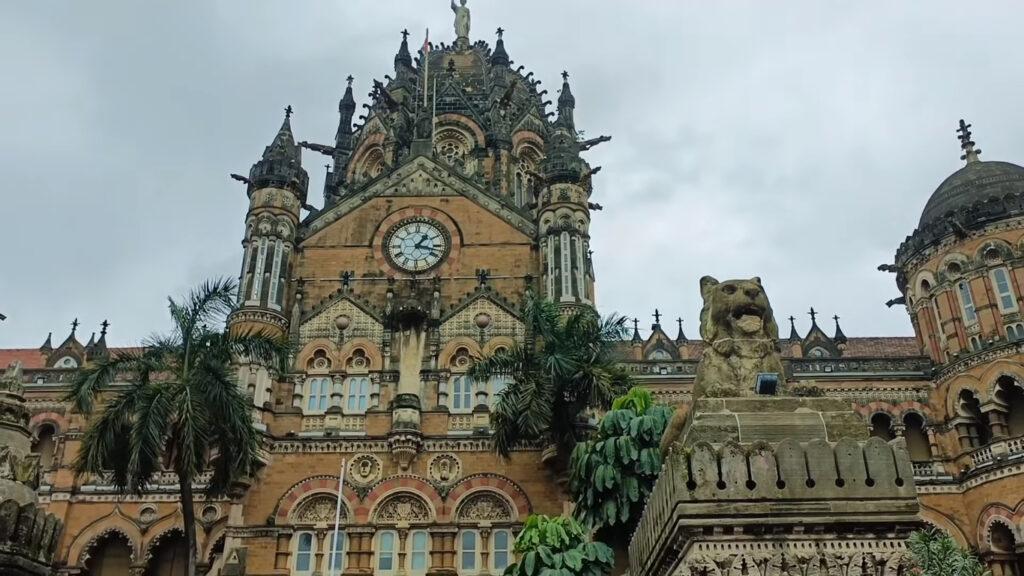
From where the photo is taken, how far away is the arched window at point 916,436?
33.1m

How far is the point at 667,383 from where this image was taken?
33656 millimetres

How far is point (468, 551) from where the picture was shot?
2881 cm

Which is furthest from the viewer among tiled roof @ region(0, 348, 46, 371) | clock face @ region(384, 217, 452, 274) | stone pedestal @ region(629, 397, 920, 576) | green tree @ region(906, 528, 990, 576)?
tiled roof @ region(0, 348, 46, 371)

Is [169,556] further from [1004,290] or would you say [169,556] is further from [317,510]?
[1004,290]

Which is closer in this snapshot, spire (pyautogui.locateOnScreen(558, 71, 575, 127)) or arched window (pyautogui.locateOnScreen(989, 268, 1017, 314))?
arched window (pyautogui.locateOnScreen(989, 268, 1017, 314))

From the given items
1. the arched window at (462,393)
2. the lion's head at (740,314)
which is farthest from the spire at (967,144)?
the lion's head at (740,314)

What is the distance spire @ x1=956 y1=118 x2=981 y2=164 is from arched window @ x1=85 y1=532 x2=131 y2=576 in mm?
34736

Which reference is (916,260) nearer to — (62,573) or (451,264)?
(451,264)

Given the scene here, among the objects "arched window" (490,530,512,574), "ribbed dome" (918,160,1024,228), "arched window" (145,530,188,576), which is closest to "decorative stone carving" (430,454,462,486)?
"arched window" (490,530,512,574)

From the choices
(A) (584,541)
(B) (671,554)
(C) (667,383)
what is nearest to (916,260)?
(C) (667,383)

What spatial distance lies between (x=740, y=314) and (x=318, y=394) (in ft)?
83.7

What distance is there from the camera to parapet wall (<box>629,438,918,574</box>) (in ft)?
21.5

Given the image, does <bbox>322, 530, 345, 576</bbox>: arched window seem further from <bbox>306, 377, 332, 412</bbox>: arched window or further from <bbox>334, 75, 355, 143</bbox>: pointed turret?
<bbox>334, 75, 355, 143</bbox>: pointed turret

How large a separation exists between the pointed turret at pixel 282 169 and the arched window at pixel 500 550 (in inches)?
594
